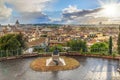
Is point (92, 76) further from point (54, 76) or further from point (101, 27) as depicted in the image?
point (101, 27)

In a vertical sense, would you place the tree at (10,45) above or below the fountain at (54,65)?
above

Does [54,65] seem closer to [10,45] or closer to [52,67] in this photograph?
[52,67]

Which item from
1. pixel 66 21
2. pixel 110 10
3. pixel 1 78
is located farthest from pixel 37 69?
pixel 66 21

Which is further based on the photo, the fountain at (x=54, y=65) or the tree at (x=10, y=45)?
the tree at (x=10, y=45)

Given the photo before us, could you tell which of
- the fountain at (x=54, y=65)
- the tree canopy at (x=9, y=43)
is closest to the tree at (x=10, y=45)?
the tree canopy at (x=9, y=43)

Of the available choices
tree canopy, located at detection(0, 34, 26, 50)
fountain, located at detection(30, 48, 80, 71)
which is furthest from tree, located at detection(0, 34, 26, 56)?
fountain, located at detection(30, 48, 80, 71)

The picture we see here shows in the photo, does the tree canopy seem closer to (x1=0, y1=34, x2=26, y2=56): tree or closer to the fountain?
(x1=0, y1=34, x2=26, y2=56): tree

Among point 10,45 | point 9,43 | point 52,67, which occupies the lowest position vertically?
point 52,67

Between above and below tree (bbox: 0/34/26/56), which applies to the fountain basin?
below

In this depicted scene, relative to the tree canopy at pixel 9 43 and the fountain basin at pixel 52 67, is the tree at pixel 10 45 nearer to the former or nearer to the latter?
the tree canopy at pixel 9 43

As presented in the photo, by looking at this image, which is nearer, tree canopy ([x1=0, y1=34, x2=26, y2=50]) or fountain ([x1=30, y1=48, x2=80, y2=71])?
fountain ([x1=30, y1=48, x2=80, y2=71])

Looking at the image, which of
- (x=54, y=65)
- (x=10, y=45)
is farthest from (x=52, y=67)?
(x=10, y=45)

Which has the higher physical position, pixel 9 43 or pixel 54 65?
pixel 9 43
